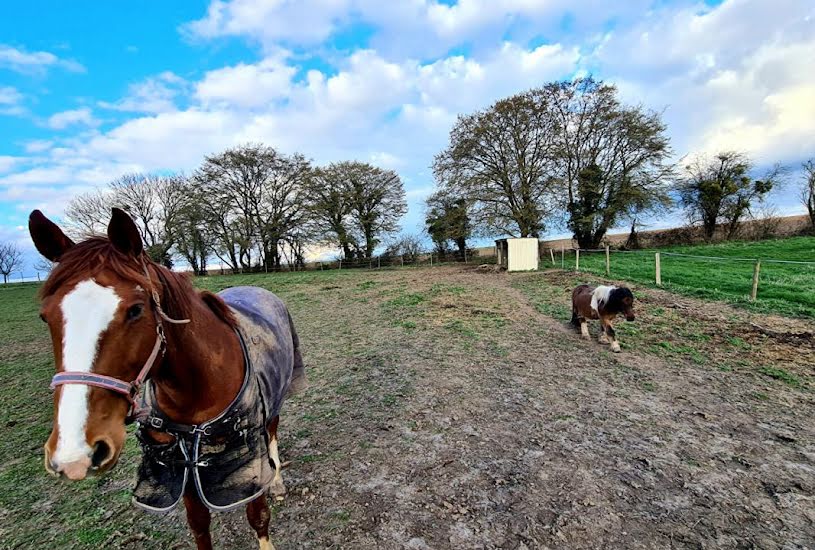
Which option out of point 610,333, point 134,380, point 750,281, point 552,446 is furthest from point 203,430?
point 750,281

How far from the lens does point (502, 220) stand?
2406 centimetres

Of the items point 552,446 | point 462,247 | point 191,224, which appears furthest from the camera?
point 462,247

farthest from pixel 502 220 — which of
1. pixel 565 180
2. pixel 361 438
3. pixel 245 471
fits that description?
pixel 245 471

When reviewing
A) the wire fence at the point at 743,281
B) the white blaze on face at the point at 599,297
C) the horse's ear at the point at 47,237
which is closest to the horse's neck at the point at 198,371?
the horse's ear at the point at 47,237

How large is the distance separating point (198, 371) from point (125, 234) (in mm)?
A: 672

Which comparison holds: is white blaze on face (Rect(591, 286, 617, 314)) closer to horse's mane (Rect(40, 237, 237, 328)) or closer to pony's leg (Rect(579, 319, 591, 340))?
pony's leg (Rect(579, 319, 591, 340))

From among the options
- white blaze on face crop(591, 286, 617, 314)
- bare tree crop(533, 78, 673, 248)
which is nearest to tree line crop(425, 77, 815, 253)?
bare tree crop(533, 78, 673, 248)

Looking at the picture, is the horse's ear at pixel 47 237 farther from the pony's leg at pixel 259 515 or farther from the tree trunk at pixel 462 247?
the tree trunk at pixel 462 247

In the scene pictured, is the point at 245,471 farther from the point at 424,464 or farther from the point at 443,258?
the point at 443,258

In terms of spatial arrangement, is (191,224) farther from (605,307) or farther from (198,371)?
(198,371)

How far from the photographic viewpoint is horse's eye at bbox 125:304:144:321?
4.03 feet

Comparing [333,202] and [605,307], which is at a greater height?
[333,202]

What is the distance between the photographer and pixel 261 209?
31438mm

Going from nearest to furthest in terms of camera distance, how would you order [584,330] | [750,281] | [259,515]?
[259,515] < [584,330] < [750,281]
